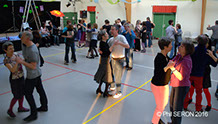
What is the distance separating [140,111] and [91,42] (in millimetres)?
5061

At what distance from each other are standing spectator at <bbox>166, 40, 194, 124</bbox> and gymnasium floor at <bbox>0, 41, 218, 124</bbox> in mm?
786

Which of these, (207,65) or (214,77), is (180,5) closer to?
(214,77)

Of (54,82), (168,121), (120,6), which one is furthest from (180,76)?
(120,6)

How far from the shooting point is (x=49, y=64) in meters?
7.59

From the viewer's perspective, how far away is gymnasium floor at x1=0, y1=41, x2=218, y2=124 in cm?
364

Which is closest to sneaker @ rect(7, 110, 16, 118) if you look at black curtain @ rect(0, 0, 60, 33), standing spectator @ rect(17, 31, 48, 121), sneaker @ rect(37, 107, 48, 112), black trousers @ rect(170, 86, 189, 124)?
standing spectator @ rect(17, 31, 48, 121)

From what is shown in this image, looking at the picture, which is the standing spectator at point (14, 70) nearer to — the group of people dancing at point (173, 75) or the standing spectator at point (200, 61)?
the group of people dancing at point (173, 75)

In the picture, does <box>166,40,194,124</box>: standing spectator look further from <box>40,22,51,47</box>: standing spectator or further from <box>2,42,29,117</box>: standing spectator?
<box>40,22,51,47</box>: standing spectator

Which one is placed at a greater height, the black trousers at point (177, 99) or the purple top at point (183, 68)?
the purple top at point (183, 68)

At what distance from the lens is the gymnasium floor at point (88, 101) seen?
12.0 ft

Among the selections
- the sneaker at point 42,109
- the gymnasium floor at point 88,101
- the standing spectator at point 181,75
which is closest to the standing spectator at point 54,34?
the gymnasium floor at point 88,101

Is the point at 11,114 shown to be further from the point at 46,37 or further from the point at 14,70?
the point at 46,37

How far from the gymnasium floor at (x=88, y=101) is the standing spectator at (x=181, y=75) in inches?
31.0

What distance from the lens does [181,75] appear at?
277 cm
